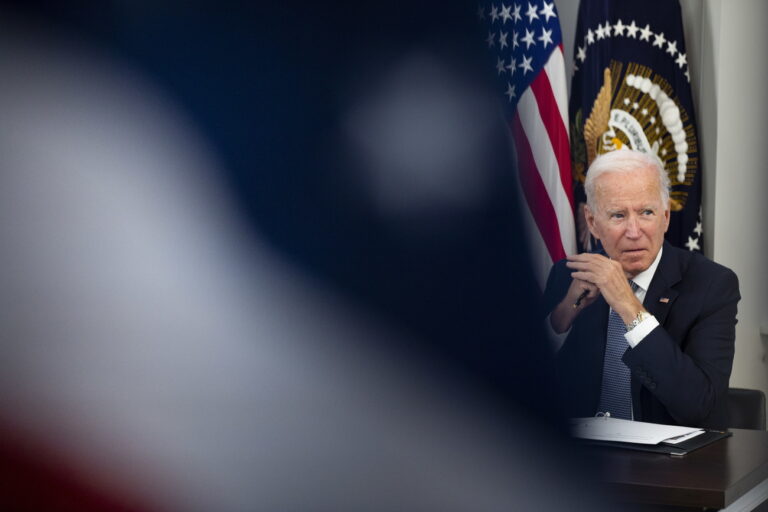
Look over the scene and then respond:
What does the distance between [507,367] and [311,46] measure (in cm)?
9

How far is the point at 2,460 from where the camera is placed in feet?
0.62

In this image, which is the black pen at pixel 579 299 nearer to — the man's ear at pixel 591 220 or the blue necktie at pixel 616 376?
the blue necktie at pixel 616 376

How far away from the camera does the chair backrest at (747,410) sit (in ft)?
7.72

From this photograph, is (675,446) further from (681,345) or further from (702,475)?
(681,345)

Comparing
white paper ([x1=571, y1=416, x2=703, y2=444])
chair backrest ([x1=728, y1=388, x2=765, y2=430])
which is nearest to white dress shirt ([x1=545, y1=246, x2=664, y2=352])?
white paper ([x1=571, y1=416, x2=703, y2=444])

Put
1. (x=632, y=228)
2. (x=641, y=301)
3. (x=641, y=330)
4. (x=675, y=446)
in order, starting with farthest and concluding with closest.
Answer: (x=632, y=228) < (x=641, y=301) < (x=641, y=330) < (x=675, y=446)

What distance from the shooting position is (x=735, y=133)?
3.55 metres

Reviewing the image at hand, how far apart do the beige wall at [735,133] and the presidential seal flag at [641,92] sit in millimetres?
91

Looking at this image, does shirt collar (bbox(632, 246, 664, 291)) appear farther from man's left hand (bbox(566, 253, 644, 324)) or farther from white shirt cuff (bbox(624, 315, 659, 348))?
white shirt cuff (bbox(624, 315, 659, 348))

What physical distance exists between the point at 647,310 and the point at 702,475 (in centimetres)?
A: 75

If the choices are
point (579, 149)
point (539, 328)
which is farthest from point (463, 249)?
point (579, 149)

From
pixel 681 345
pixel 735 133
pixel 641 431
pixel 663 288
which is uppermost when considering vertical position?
pixel 735 133

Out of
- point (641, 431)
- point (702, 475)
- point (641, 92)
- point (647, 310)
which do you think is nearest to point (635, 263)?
point (647, 310)

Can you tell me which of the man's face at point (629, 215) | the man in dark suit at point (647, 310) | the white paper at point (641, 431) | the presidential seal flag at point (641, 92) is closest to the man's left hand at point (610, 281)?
the man in dark suit at point (647, 310)
